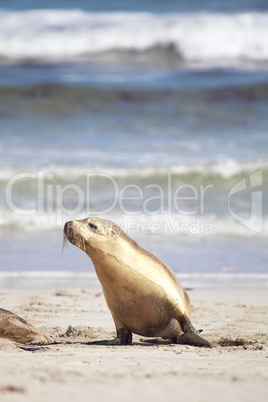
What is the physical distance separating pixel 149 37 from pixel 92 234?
17036 mm

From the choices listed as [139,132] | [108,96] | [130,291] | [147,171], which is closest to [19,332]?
[130,291]

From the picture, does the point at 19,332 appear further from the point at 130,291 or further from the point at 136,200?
the point at 136,200

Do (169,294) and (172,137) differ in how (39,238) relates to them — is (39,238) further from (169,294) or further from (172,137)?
(172,137)

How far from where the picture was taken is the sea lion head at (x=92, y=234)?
4500mm

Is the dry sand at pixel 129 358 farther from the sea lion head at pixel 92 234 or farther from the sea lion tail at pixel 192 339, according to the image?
the sea lion head at pixel 92 234

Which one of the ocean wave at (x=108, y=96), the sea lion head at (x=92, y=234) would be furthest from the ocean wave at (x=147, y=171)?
the sea lion head at (x=92, y=234)

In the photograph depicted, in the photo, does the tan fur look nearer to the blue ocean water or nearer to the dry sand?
the dry sand

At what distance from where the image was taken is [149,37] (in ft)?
68.0

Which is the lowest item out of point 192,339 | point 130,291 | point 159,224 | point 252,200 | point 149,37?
point 192,339

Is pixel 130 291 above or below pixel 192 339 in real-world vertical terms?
above

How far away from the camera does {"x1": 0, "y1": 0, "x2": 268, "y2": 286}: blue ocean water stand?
845cm

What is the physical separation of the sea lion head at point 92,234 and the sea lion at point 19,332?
69 centimetres

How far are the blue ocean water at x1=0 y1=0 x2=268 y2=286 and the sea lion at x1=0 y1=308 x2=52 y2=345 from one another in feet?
6.78

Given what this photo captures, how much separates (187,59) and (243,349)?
1652 centimetres
